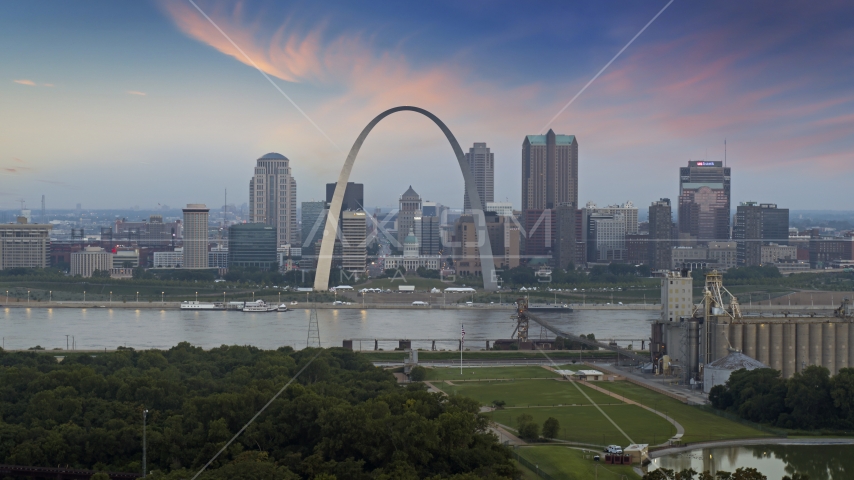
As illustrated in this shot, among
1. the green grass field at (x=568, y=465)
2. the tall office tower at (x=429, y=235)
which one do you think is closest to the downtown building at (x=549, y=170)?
the tall office tower at (x=429, y=235)

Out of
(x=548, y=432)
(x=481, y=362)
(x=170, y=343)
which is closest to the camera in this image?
(x=548, y=432)

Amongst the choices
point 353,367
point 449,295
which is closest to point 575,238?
point 449,295

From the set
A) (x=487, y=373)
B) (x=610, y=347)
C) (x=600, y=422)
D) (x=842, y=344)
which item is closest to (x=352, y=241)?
(x=610, y=347)

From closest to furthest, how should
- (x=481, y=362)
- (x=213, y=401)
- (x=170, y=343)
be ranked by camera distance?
(x=213, y=401) → (x=481, y=362) → (x=170, y=343)

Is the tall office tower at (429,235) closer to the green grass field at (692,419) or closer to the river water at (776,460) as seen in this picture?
the green grass field at (692,419)

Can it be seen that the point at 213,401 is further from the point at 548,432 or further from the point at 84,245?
the point at 84,245
